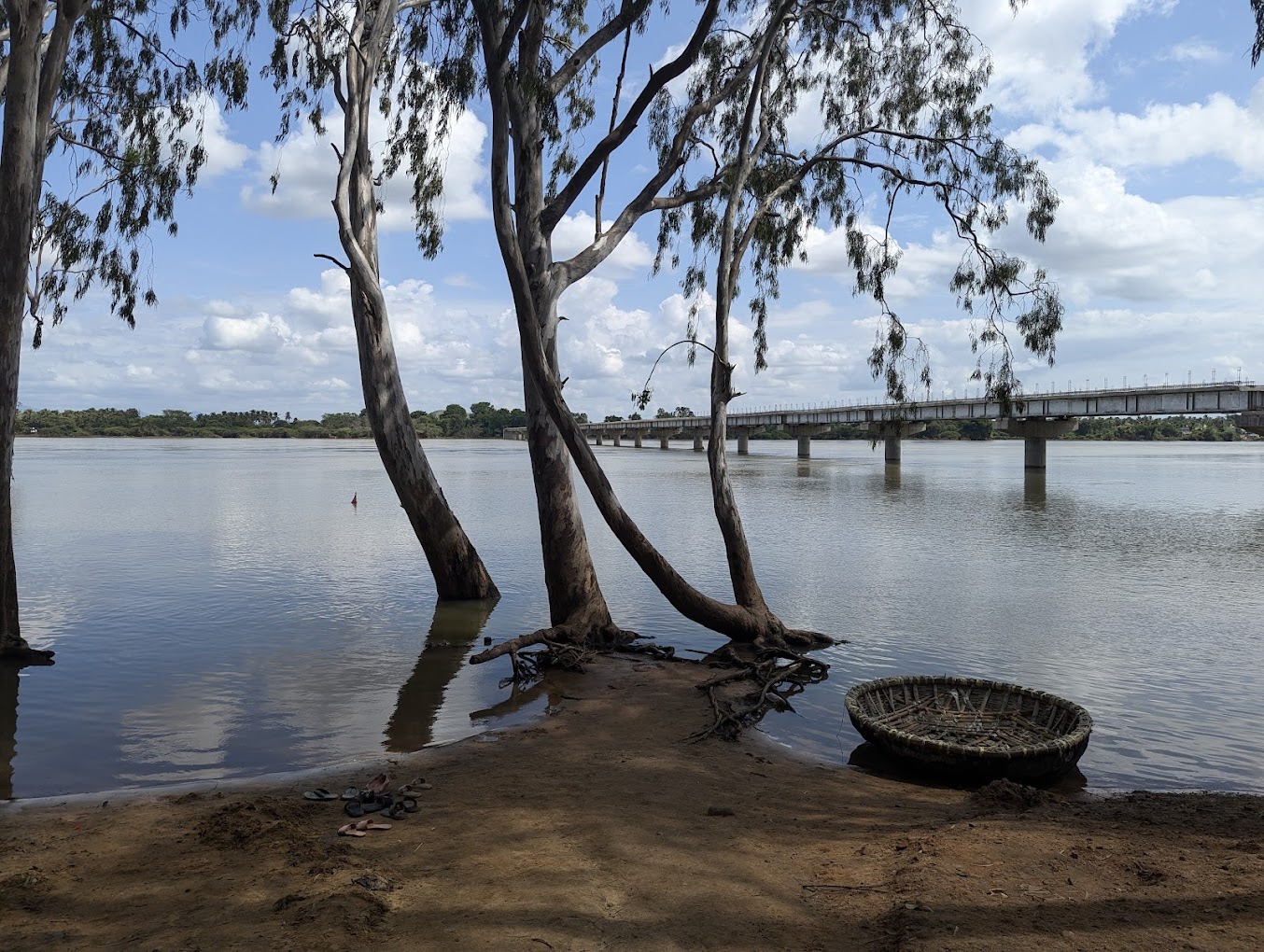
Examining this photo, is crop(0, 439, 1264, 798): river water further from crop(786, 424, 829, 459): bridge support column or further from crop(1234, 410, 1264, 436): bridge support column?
crop(786, 424, 829, 459): bridge support column

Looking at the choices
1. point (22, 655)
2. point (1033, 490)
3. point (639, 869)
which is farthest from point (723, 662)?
point (1033, 490)

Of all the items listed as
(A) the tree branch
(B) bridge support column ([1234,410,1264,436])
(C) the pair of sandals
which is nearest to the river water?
(C) the pair of sandals

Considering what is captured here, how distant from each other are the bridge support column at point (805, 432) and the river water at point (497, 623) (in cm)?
3332

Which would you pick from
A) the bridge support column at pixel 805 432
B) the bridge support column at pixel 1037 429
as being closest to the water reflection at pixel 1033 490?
the bridge support column at pixel 1037 429

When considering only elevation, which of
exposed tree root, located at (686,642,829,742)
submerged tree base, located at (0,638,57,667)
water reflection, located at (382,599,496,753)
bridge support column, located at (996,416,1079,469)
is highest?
bridge support column, located at (996,416,1079,469)

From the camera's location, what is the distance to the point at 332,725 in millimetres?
7309

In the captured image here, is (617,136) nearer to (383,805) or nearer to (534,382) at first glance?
(534,382)

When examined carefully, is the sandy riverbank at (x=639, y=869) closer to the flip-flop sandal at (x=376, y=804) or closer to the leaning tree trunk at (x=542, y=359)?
the flip-flop sandal at (x=376, y=804)

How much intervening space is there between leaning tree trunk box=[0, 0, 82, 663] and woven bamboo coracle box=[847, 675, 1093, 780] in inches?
312

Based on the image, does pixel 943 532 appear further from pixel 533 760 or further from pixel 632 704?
pixel 533 760

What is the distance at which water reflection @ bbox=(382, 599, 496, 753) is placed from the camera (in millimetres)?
7121

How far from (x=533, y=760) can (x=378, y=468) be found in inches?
1778

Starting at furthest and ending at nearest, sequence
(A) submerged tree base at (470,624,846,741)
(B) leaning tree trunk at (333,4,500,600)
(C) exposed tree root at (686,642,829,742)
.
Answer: (B) leaning tree trunk at (333,4,500,600)
(A) submerged tree base at (470,624,846,741)
(C) exposed tree root at (686,642,829,742)

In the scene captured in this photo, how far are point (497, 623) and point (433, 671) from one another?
2.39m
